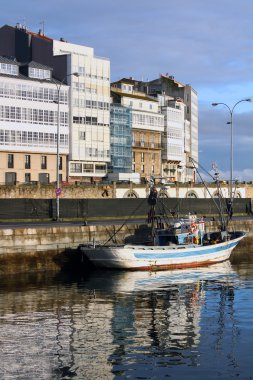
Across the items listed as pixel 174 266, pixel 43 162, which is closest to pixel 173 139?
pixel 43 162

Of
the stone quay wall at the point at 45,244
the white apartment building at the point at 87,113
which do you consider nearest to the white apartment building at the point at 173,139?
the white apartment building at the point at 87,113

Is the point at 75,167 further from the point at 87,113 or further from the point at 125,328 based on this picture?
the point at 125,328

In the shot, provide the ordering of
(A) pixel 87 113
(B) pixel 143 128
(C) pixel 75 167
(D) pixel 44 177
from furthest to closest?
(B) pixel 143 128, (A) pixel 87 113, (C) pixel 75 167, (D) pixel 44 177

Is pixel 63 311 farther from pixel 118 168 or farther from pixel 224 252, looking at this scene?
pixel 118 168

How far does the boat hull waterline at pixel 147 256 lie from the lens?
49.9 metres

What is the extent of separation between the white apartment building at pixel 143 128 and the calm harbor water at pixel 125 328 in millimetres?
84019

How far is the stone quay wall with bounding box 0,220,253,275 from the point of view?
47.7 metres

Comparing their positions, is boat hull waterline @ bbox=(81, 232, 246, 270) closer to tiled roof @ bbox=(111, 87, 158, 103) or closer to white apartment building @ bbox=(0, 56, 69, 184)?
white apartment building @ bbox=(0, 56, 69, 184)

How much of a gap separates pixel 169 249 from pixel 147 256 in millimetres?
2369

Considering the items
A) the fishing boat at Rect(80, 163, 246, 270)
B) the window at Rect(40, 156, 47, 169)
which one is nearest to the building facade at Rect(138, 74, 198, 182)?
the window at Rect(40, 156, 47, 169)

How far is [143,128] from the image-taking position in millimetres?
131375

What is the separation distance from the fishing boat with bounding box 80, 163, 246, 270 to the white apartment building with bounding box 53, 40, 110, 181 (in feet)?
159

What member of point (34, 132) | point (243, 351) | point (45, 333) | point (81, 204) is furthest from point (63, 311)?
point (34, 132)

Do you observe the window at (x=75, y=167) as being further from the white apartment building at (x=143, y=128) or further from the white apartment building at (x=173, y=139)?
the white apartment building at (x=173, y=139)
